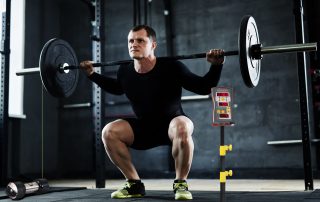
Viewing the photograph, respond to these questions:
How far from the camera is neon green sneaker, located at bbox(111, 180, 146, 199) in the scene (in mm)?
2557

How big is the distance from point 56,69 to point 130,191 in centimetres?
106

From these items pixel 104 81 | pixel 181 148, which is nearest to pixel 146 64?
pixel 104 81

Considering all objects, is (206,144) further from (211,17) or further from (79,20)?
(79,20)

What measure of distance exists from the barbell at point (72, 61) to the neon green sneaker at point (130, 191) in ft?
2.49

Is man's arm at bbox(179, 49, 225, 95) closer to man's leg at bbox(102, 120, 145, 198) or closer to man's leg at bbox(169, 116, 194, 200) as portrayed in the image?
man's leg at bbox(169, 116, 194, 200)

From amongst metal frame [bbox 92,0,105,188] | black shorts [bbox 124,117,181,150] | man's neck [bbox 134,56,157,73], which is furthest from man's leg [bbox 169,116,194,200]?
metal frame [bbox 92,0,105,188]

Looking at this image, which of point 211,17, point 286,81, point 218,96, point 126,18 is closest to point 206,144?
point 286,81

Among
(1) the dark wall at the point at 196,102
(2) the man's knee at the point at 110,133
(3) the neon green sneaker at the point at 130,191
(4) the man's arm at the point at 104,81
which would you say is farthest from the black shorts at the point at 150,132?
(1) the dark wall at the point at 196,102

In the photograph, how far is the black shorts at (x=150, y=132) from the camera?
255cm

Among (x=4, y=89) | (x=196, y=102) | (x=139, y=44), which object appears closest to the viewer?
(x=139, y=44)

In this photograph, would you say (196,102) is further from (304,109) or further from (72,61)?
(72,61)

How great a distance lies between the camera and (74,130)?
5680 millimetres

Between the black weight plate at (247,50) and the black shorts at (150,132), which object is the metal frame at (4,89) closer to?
the black shorts at (150,132)

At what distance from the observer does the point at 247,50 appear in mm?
2322
